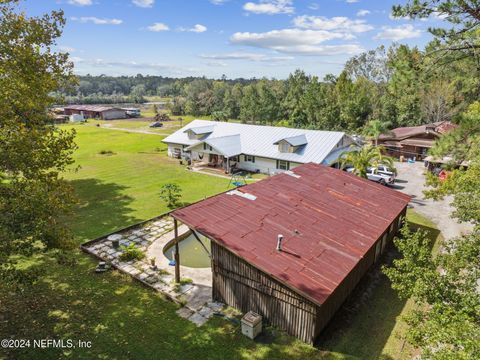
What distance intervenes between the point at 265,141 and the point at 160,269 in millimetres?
26047

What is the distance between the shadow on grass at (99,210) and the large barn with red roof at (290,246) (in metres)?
10.0

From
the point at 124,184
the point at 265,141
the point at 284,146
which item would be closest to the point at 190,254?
the point at 124,184

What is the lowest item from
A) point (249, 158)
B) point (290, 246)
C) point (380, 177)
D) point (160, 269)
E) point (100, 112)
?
point (160, 269)

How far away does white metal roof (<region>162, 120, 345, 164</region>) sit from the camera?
1424 inches

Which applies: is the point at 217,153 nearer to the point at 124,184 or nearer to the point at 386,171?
the point at 124,184

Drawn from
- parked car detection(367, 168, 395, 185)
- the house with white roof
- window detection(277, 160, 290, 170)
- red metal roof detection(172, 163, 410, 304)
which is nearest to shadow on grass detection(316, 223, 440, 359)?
red metal roof detection(172, 163, 410, 304)

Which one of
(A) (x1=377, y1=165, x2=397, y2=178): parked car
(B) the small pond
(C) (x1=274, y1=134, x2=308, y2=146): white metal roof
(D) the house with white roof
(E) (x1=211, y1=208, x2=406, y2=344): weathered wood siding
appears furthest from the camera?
(D) the house with white roof

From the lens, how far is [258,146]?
40.1 metres

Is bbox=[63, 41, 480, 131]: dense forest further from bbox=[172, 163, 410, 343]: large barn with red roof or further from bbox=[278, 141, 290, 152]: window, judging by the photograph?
bbox=[278, 141, 290, 152]: window

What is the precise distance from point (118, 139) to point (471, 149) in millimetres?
63243

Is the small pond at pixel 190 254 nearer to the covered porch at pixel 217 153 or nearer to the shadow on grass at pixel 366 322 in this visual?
the shadow on grass at pixel 366 322

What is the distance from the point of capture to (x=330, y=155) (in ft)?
120

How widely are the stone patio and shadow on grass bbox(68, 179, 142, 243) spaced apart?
1.76 m

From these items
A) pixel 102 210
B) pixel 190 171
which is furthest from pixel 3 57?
pixel 190 171
